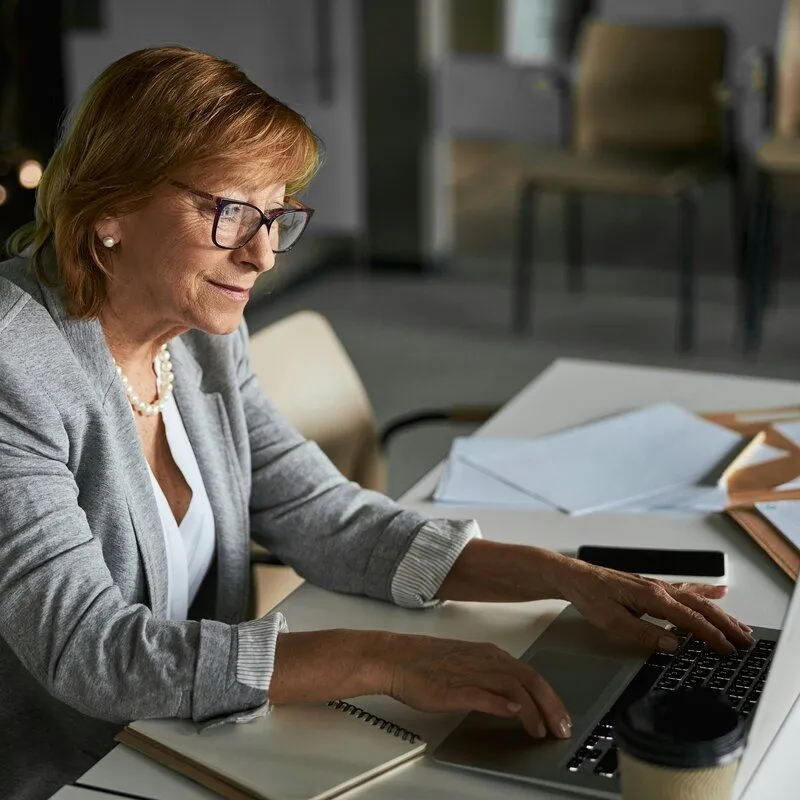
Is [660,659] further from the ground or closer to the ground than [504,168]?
further from the ground

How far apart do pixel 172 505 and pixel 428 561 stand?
0.33 metres

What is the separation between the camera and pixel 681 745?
103 centimetres

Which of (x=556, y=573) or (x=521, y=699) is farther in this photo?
(x=556, y=573)

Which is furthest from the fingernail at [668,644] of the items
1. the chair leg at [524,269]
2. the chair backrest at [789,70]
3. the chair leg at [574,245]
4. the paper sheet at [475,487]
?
the chair leg at [574,245]

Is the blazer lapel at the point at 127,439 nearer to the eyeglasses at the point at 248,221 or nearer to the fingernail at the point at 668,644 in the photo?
the eyeglasses at the point at 248,221

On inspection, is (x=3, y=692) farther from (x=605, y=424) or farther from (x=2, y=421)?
(x=605, y=424)

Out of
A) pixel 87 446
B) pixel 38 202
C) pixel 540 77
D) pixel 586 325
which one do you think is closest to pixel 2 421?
pixel 87 446

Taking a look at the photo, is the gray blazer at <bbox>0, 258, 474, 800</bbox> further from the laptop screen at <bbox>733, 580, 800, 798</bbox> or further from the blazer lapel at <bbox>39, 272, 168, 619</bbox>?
the laptop screen at <bbox>733, 580, 800, 798</bbox>

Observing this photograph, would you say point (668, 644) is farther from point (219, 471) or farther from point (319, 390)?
point (319, 390)

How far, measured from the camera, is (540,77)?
5.31 metres

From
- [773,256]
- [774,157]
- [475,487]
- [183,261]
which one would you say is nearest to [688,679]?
[475,487]

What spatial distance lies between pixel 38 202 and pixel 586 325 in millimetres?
3610

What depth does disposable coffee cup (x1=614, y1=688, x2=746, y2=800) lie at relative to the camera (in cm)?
103

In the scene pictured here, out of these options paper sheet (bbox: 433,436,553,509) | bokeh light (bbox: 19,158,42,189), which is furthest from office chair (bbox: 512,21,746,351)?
paper sheet (bbox: 433,436,553,509)
